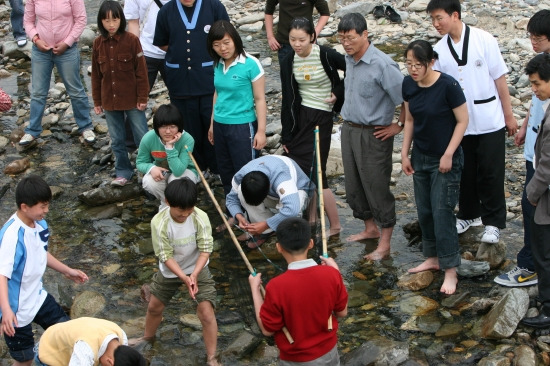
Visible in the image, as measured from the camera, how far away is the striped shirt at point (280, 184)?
5070mm

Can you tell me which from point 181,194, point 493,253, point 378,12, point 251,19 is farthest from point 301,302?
point 251,19

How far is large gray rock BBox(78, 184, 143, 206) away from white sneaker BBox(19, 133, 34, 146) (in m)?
1.62

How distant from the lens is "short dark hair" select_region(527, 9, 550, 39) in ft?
15.5

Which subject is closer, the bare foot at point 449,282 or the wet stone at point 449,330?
the wet stone at point 449,330

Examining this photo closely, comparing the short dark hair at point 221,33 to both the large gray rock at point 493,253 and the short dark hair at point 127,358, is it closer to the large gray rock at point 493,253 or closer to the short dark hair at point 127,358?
the large gray rock at point 493,253

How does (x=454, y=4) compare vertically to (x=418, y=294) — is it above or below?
above

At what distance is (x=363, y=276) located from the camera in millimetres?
5551

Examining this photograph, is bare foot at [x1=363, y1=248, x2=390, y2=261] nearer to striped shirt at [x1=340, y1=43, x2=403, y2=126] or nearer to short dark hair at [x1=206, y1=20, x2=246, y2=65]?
striped shirt at [x1=340, y1=43, x2=403, y2=126]

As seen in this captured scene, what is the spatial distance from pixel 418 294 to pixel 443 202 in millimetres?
711

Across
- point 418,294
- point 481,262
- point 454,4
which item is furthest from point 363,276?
point 454,4

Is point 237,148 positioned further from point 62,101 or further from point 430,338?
point 62,101

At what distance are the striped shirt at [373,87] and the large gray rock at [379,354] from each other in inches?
66.5

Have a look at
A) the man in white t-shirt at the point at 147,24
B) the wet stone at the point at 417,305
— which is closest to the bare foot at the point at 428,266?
the wet stone at the point at 417,305

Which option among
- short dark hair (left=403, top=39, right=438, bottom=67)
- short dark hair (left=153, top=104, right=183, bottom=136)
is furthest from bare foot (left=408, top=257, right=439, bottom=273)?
short dark hair (left=153, top=104, right=183, bottom=136)
